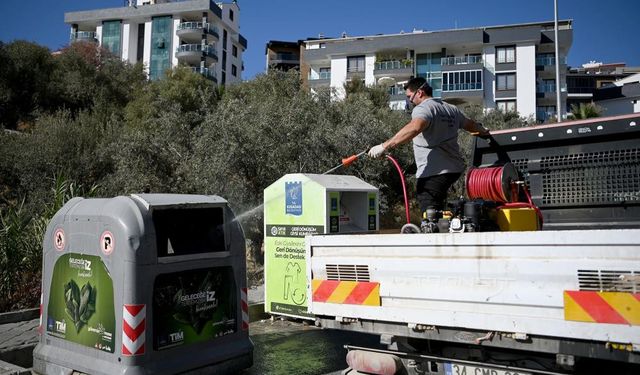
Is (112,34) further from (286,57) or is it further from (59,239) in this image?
(59,239)

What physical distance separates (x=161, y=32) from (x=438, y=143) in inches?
2483

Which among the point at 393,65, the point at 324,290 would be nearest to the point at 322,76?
the point at 393,65

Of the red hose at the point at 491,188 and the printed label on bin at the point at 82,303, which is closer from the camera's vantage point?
the red hose at the point at 491,188

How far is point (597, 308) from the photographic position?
8.14 feet

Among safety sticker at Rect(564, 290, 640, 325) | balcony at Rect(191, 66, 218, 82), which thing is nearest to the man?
safety sticker at Rect(564, 290, 640, 325)

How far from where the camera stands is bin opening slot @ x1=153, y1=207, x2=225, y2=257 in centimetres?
483

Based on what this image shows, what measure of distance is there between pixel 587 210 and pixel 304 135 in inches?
341

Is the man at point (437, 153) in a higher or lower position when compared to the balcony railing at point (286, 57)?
lower

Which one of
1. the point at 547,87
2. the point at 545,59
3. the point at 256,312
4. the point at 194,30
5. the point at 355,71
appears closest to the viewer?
the point at 256,312

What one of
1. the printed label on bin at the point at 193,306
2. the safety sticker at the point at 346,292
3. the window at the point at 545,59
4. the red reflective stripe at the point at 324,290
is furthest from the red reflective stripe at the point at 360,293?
the window at the point at 545,59

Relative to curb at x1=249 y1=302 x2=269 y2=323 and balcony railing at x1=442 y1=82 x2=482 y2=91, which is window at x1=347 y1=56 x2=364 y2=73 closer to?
balcony railing at x1=442 y1=82 x2=482 y2=91

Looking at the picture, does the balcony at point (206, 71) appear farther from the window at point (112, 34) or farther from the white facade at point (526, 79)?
the white facade at point (526, 79)

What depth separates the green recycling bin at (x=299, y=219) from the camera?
6.66 meters

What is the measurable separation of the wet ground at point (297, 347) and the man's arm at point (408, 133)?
8.75 feet
